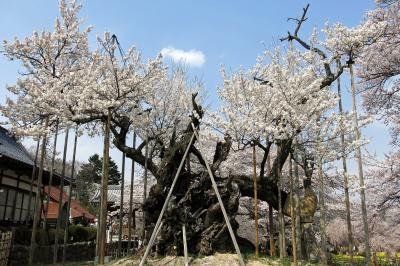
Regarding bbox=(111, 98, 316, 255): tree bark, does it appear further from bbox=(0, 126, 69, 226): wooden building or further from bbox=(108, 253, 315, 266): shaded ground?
bbox=(0, 126, 69, 226): wooden building

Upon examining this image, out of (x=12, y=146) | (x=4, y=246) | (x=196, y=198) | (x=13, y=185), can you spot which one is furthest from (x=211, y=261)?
(x=12, y=146)

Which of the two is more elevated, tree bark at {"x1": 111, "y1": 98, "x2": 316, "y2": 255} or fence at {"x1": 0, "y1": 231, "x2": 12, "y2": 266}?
tree bark at {"x1": 111, "y1": 98, "x2": 316, "y2": 255}

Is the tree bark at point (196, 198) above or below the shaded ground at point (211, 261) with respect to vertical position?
above

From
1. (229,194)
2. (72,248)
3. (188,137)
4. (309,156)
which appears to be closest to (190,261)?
(229,194)

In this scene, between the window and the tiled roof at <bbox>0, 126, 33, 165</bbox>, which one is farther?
the tiled roof at <bbox>0, 126, 33, 165</bbox>

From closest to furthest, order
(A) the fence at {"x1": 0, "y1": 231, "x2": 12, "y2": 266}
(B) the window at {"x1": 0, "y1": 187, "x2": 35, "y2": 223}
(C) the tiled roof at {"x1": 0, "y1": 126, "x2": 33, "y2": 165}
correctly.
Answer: (A) the fence at {"x1": 0, "y1": 231, "x2": 12, "y2": 266}, (B) the window at {"x1": 0, "y1": 187, "x2": 35, "y2": 223}, (C) the tiled roof at {"x1": 0, "y1": 126, "x2": 33, "y2": 165}

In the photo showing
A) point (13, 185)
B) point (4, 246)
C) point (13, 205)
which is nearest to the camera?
point (4, 246)

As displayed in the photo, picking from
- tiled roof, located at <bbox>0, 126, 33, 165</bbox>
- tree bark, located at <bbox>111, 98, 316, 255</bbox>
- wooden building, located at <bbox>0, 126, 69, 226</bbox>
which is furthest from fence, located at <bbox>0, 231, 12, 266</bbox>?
tiled roof, located at <bbox>0, 126, 33, 165</bbox>

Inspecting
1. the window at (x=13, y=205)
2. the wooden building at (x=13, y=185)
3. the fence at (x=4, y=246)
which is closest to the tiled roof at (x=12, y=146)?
the wooden building at (x=13, y=185)

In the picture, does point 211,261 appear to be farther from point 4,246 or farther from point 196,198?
point 4,246

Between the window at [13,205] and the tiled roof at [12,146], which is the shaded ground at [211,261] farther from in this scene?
the tiled roof at [12,146]

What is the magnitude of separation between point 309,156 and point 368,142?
4.54 metres

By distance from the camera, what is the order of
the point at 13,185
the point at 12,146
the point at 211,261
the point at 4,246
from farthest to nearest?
1. the point at 12,146
2. the point at 13,185
3. the point at 4,246
4. the point at 211,261

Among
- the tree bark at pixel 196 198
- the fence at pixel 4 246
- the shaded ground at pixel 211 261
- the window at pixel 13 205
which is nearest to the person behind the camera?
the shaded ground at pixel 211 261
